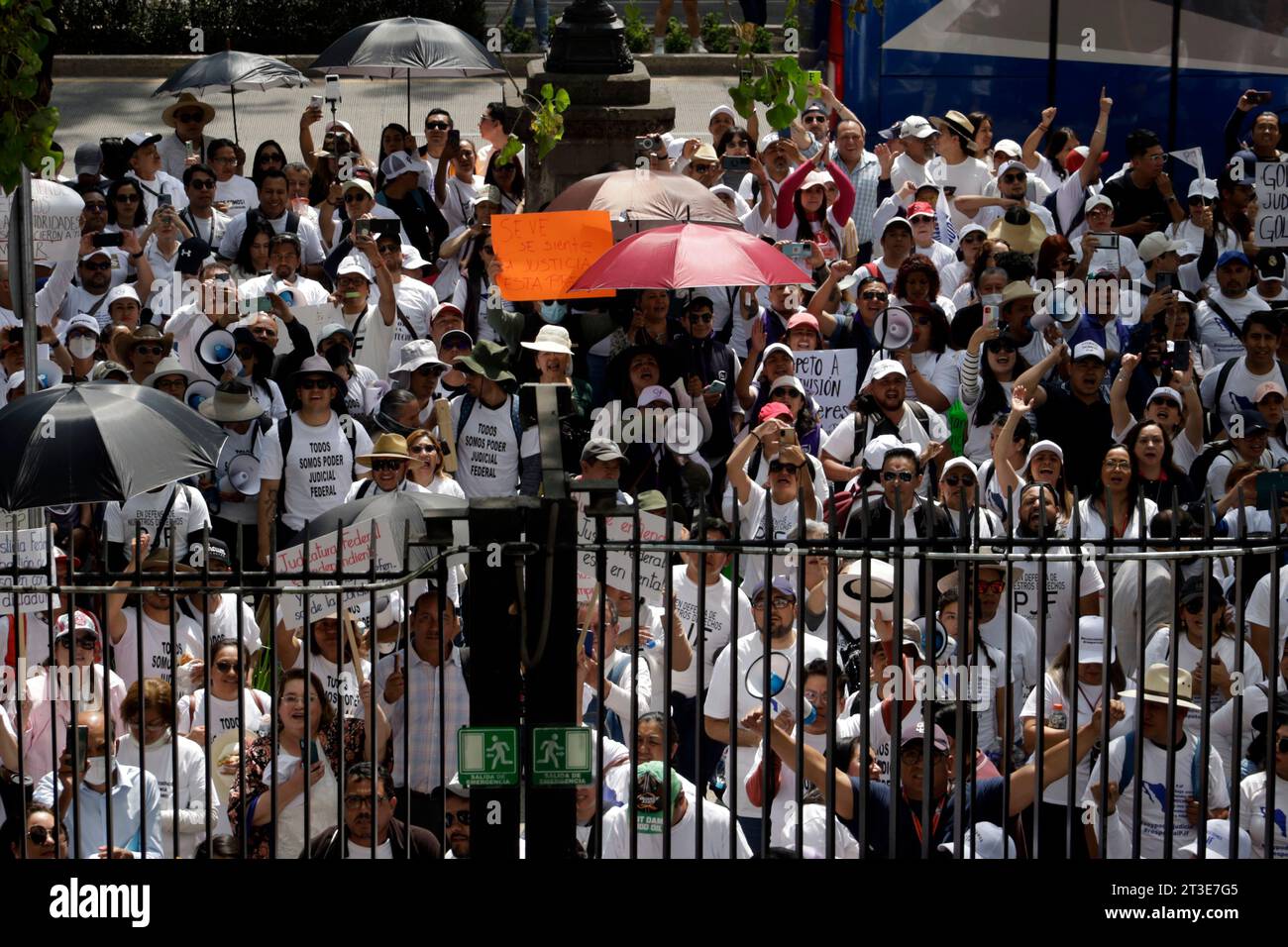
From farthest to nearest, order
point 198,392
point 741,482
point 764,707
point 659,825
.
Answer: point 198,392 < point 741,482 < point 659,825 < point 764,707

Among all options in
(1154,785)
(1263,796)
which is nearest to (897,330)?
(1154,785)

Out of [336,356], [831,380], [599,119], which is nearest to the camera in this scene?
[831,380]

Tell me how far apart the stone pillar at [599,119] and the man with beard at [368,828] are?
288 inches

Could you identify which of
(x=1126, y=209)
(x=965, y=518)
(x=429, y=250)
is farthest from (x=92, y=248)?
(x=965, y=518)

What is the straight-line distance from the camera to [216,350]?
1173cm

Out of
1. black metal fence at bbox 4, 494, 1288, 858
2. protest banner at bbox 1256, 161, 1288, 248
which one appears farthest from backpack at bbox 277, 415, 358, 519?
protest banner at bbox 1256, 161, 1288, 248

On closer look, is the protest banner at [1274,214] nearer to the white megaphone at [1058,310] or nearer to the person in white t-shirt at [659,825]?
the white megaphone at [1058,310]

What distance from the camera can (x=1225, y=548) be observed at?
18.9ft

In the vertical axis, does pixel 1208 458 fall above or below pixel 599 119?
below

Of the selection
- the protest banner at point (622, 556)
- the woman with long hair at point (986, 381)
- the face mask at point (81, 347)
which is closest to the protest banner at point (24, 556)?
the protest banner at point (622, 556)

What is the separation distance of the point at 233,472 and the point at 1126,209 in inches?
277

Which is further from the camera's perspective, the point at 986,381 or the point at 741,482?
the point at 986,381

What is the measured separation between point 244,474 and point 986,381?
4138mm

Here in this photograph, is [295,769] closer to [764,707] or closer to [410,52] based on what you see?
[764,707]
